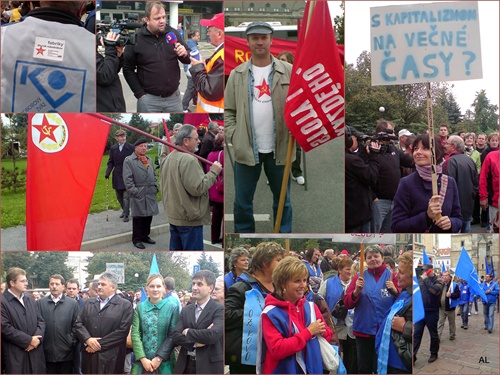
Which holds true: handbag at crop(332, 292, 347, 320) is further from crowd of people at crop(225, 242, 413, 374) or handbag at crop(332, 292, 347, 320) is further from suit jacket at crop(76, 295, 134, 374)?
suit jacket at crop(76, 295, 134, 374)

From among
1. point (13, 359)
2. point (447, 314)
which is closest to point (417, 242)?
point (447, 314)

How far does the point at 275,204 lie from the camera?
225 inches

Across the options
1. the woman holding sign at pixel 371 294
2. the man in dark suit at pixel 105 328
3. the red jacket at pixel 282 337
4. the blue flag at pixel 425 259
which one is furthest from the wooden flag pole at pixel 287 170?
the man in dark suit at pixel 105 328

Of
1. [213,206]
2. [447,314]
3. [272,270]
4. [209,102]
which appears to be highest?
[209,102]

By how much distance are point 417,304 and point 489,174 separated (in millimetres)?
1271

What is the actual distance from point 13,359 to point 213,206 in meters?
2.20

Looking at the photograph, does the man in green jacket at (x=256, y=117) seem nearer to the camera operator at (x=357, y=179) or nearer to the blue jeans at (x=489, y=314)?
the camera operator at (x=357, y=179)

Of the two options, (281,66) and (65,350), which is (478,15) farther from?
(65,350)

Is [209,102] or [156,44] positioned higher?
[156,44]

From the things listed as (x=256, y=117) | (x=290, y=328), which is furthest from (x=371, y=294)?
(x=256, y=117)

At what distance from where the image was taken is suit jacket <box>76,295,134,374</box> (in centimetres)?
582

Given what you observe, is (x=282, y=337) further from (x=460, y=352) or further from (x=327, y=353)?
(x=460, y=352)

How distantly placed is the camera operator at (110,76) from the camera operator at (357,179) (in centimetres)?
194

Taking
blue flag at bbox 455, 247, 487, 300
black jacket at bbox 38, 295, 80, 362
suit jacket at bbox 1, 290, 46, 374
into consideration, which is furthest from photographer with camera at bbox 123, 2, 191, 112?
blue flag at bbox 455, 247, 487, 300
